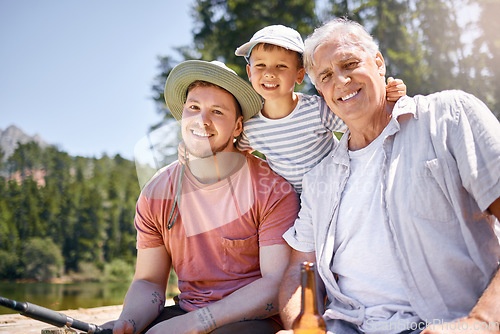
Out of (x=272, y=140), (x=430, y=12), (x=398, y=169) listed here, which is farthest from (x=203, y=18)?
(x=398, y=169)

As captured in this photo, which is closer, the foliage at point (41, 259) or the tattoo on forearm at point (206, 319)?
the tattoo on forearm at point (206, 319)

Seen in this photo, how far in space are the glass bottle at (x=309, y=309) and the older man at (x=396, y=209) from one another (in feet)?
0.45

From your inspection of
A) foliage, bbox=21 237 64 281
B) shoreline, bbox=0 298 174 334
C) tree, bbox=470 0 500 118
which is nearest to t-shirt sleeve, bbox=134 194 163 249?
shoreline, bbox=0 298 174 334

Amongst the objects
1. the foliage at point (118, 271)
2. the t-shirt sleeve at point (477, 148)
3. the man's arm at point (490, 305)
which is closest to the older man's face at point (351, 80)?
the t-shirt sleeve at point (477, 148)

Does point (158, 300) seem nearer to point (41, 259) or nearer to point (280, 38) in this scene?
point (280, 38)

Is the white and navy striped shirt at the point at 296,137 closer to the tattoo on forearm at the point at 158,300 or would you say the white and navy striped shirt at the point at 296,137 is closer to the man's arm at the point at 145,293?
the man's arm at the point at 145,293

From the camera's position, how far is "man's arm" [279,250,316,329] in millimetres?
1980

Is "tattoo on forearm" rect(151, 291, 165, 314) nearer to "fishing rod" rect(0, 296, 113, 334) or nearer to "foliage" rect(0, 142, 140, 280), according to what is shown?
"fishing rod" rect(0, 296, 113, 334)

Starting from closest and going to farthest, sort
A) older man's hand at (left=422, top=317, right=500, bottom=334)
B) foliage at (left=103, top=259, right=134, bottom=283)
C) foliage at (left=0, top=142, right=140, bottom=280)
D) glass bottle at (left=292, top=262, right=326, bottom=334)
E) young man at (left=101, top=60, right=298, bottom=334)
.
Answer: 1. older man's hand at (left=422, top=317, right=500, bottom=334)
2. glass bottle at (left=292, top=262, right=326, bottom=334)
3. young man at (left=101, top=60, right=298, bottom=334)
4. foliage at (left=0, top=142, right=140, bottom=280)
5. foliage at (left=103, top=259, right=134, bottom=283)

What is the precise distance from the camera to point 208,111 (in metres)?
2.59

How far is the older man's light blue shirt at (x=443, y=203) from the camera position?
1689 mm

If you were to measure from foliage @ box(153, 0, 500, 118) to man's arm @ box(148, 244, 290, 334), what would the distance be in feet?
31.7

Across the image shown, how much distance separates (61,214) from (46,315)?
20974 mm

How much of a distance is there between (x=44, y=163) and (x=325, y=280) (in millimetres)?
21278
